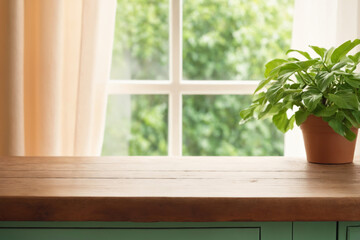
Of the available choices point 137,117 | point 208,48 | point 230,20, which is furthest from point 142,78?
point 230,20

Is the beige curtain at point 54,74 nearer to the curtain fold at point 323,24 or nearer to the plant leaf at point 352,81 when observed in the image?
the curtain fold at point 323,24

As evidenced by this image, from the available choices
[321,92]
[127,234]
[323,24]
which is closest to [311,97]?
[321,92]

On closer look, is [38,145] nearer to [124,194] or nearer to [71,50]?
[71,50]

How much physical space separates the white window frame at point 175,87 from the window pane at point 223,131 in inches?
3.0

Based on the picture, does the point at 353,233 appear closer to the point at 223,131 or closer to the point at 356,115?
the point at 356,115

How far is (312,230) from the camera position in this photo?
785mm

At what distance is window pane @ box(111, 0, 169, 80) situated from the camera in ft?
6.28

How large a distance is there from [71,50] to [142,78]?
15.8 inches

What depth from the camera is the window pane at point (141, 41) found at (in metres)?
1.91

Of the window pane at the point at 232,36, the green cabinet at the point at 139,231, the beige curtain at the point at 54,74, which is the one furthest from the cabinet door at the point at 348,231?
the window pane at the point at 232,36

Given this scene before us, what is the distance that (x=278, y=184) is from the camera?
0.87 metres

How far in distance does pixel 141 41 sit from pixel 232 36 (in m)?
0.46

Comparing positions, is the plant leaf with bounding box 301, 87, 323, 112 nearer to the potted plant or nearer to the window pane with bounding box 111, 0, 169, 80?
the potted plant

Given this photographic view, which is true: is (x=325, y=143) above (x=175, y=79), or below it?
below
